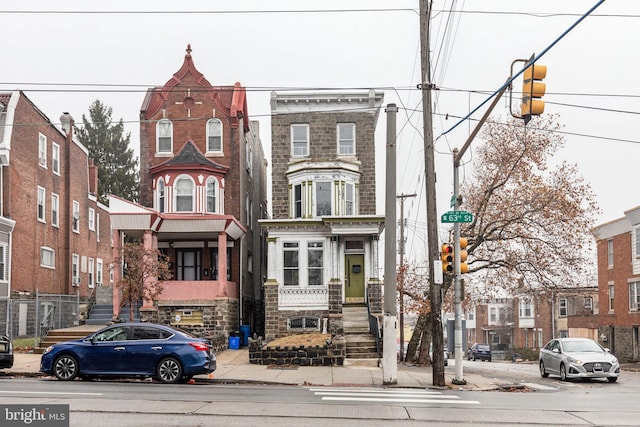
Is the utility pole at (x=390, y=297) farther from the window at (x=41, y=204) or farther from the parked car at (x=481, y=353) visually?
the parked car at (x=481, y=353)

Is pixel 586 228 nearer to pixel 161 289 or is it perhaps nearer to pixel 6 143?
pixel 161 289

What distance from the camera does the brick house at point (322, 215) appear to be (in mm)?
32469

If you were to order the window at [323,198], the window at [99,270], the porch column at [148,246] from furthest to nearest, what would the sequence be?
the window at [99,270]
the window at [323,198]
the porch column at [148,246]

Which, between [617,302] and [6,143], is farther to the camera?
[617,302]

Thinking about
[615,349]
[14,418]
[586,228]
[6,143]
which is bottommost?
[615,349]

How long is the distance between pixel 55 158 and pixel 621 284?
3221cm

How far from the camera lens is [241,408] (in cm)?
1384

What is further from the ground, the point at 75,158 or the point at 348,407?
the point at 75,158

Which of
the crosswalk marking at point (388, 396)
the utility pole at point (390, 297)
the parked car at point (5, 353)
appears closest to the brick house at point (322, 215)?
the utility pole at point (390, 297)

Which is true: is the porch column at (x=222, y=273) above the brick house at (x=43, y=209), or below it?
below

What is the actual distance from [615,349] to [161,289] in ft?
92.5

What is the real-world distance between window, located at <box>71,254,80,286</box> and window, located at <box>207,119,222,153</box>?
484 inches

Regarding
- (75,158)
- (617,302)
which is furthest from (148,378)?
(617,302)

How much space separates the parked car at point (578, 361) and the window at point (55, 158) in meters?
26.7
